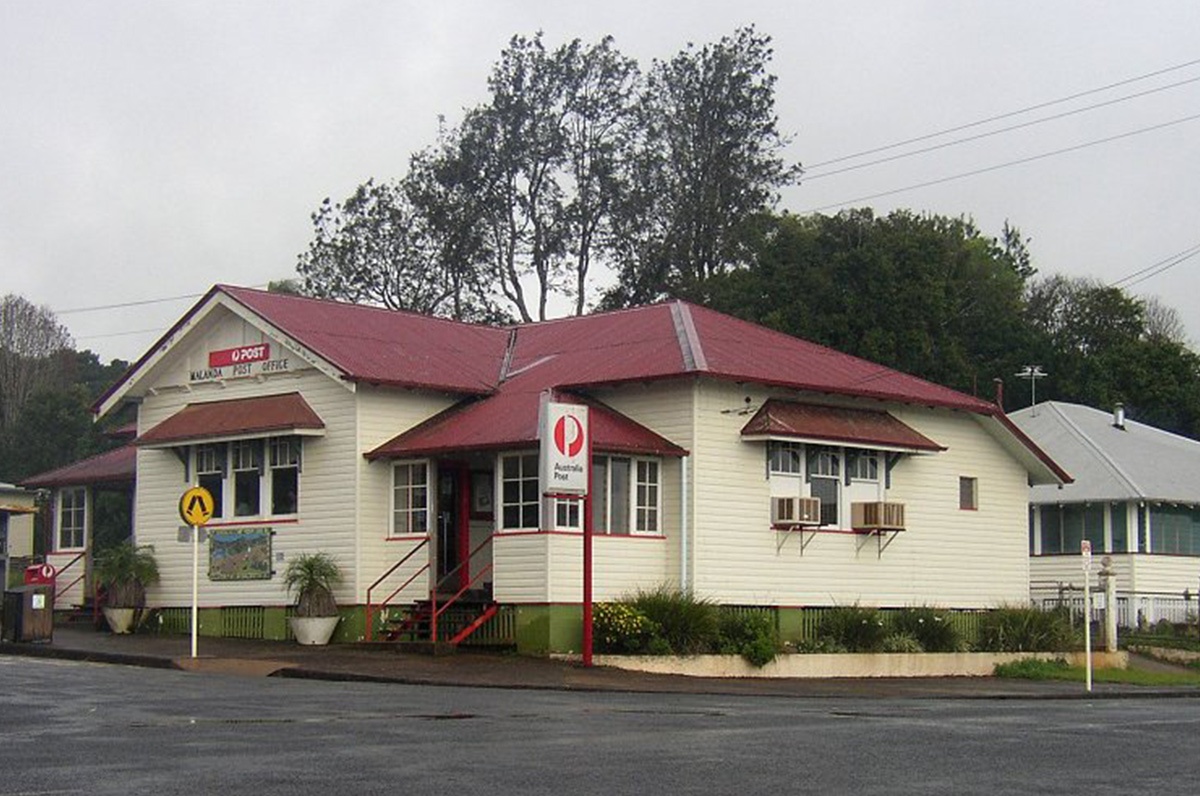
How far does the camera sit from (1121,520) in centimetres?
4775

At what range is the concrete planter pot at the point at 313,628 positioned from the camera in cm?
3141

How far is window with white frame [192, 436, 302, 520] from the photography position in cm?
3328

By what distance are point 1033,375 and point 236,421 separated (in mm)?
32389

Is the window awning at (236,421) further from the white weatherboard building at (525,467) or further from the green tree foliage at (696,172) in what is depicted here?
the green tree foliage at (696,172)

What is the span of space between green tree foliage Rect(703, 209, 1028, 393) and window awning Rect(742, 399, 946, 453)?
75.1ft

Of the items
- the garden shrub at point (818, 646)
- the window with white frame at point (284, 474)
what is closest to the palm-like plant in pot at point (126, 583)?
the window with white frame at point (284, 474)

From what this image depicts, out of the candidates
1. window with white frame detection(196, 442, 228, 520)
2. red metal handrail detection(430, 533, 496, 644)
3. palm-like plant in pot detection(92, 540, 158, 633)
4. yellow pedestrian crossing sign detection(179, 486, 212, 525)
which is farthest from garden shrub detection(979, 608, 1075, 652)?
palm-like plant in pot detection(92, 540, 158, 633)

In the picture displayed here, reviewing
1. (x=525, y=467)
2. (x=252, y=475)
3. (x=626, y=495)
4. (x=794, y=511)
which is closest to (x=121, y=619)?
(x=252, y=475)

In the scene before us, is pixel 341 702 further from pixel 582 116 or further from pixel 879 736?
pixel 582 116

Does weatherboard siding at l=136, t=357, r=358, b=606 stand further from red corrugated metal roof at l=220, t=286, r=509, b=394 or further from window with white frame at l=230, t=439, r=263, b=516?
red corrugated metal roof at l=220, t=286, r=509, b=394

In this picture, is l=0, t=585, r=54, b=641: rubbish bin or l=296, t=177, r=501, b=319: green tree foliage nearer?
l=0, t=585, r=54, b=641: rubbish bin

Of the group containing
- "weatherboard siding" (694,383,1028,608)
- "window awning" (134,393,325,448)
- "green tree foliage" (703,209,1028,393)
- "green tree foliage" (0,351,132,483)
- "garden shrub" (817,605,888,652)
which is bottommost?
"garden shrub" (817,605,888,652)

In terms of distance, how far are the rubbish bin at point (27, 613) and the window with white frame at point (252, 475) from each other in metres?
4.07

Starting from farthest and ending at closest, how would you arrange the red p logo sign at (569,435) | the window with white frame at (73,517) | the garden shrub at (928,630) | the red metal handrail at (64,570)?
the window with white frame at (73,517)
the red metal handrail at (64,570)
the garden shrub at (928,630)
the red p logo sign at (569,435)
